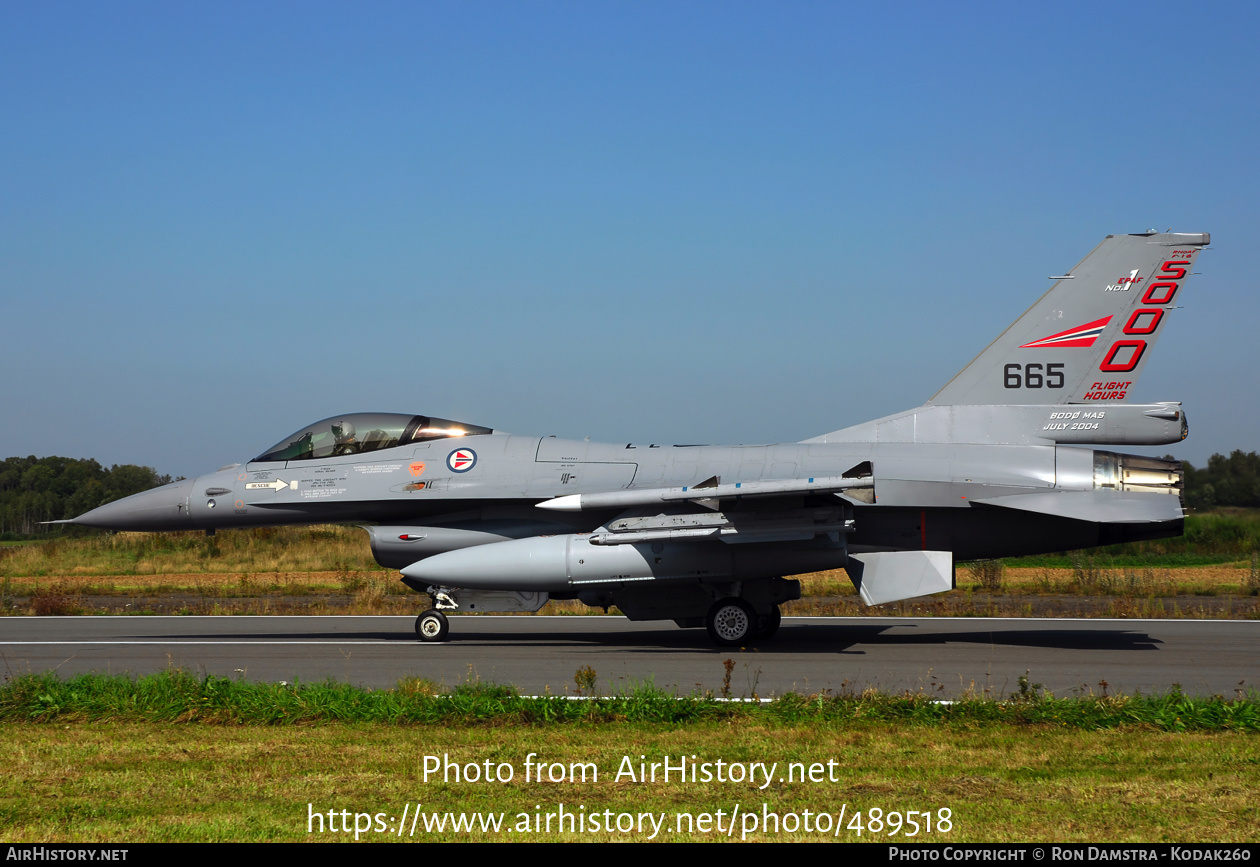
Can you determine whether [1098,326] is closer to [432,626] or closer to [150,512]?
[432,626]

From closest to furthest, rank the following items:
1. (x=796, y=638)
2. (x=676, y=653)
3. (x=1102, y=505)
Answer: (x=1102, y=505) < (x=676, y=653) < (x=796, y=638)

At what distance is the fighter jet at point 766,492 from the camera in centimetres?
1273

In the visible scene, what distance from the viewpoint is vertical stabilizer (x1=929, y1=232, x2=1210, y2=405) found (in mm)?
13602

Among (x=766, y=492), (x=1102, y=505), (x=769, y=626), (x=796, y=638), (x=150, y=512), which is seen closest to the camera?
(x=766, y=492)

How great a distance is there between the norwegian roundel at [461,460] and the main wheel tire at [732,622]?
387 centimetres

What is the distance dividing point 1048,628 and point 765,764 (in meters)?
10.2

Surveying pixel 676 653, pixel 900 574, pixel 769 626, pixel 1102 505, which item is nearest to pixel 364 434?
pixel 676 653

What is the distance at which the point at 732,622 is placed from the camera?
13.1 meters

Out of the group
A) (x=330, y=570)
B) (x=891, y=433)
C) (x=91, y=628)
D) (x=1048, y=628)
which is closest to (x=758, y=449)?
(x=891, y=433)

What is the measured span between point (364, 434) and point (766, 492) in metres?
6.03

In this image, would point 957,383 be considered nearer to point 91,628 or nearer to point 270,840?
point 270,840

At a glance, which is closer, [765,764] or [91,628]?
[765,764]

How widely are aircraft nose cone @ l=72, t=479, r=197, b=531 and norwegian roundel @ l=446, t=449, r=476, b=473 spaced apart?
371 centimetres
